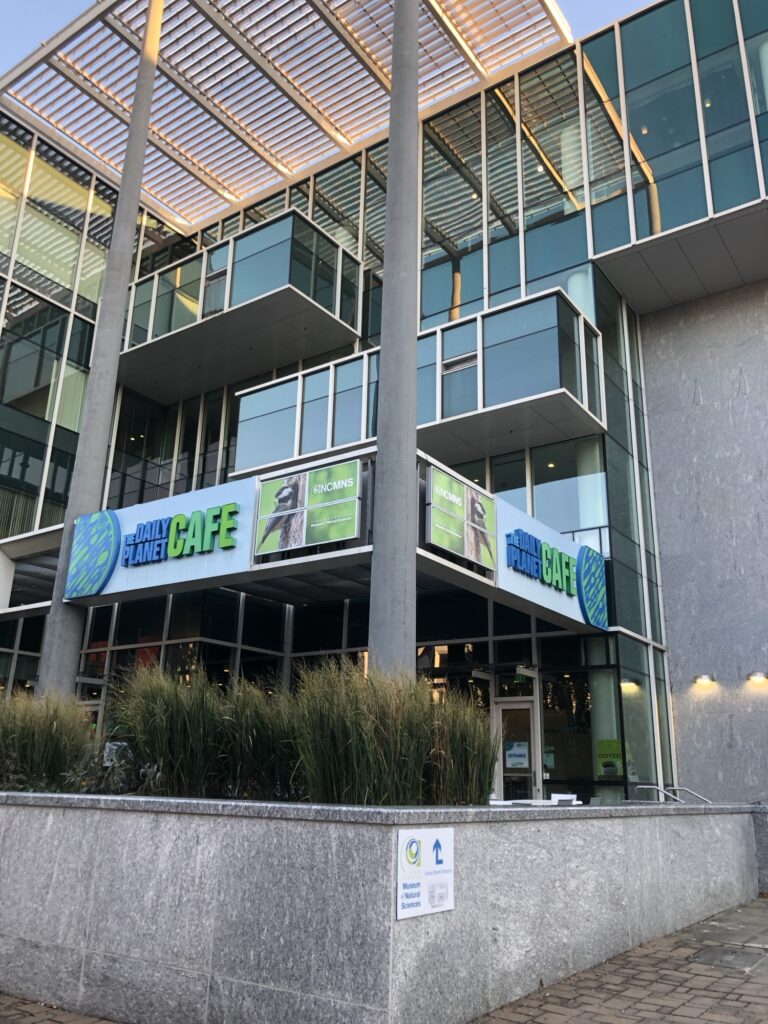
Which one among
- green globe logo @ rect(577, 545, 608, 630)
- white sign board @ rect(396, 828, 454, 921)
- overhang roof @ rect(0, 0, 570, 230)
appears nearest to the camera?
white sign board @ rect(396, 828, 454, 921)

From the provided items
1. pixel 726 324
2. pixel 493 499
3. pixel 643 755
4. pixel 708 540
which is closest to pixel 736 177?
pixel 726 324

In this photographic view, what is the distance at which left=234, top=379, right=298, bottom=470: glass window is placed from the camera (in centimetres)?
1788

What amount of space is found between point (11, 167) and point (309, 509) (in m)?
16.9

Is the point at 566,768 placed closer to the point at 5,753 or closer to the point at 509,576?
the point at 509,576

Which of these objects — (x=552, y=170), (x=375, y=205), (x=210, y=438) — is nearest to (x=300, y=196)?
(x=375, y=205)

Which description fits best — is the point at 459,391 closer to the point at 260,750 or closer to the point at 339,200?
the point at 339,200

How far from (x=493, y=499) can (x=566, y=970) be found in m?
8.07

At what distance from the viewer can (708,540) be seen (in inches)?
667

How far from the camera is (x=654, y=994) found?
18.6 ft

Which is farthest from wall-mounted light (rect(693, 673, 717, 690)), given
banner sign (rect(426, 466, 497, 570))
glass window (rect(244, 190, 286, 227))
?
glass window (rect(244, 190, 286, 227))

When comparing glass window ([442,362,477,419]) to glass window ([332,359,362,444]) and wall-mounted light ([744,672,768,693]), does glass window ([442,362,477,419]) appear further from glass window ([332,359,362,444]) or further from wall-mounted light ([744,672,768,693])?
wall-mounted light ([744,672,768,693])

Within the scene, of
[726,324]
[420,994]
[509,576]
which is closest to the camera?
[420,994]

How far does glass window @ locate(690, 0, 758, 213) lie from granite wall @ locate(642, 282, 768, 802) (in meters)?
2.50

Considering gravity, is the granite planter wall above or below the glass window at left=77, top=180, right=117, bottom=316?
below
